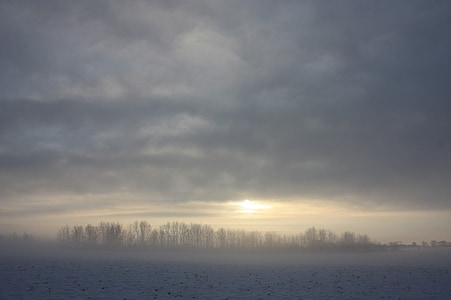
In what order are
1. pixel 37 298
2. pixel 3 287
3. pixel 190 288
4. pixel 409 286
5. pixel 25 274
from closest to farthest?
pixel 37 298 → pixel 3 287 → pixel 190 288 → pixel 409 286 → pixel 25 274

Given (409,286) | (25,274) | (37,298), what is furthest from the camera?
(25,274)

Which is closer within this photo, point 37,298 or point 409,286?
point 37,298

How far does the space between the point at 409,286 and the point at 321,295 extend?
11.8 m

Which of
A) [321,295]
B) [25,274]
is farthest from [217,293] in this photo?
[25,274]

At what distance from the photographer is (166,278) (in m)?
34.5

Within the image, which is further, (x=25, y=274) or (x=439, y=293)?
(x=25, y=274)

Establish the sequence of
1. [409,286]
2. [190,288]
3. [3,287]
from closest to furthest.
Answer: [3,287] → [190,288] → [409,286]

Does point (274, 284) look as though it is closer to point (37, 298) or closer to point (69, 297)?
point (69, 297)

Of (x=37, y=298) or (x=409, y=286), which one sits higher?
(x=37, y=298)

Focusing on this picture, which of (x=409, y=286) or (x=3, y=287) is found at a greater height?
(x=3, y=287)

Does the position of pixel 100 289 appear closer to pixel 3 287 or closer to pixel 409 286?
pixel 3 287

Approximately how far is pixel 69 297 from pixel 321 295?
71.6 feet

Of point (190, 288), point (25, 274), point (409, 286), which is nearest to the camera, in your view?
point (190, 288)

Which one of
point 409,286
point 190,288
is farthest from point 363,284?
point 190,288
